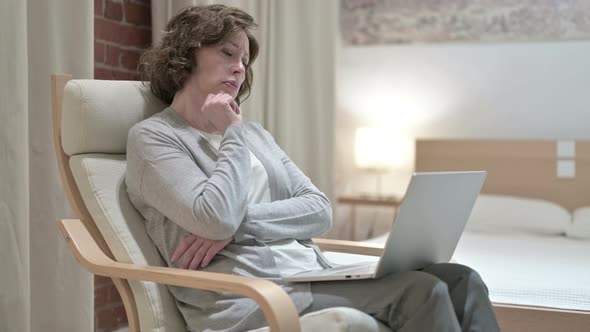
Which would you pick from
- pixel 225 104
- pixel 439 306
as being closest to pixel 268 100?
pixel 225 104

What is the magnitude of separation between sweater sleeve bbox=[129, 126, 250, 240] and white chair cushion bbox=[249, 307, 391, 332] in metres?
0.28

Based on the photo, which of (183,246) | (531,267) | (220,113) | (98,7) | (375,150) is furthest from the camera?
(375,150)

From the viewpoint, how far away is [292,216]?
1.83 m

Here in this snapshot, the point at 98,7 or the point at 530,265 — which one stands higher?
the point at 98,7

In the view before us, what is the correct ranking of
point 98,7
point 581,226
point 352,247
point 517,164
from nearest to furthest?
point 352,247 < point 98,7 < point 581,226 < point 517,164

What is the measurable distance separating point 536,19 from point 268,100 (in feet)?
5.79

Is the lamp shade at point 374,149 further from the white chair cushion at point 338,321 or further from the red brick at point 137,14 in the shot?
the white chair cushion at point 338,321

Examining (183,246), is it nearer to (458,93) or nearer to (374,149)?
(374,149)

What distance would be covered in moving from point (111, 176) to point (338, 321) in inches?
28.3

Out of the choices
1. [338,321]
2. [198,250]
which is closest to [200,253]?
[198,250]

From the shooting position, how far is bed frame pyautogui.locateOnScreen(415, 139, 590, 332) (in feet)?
13.4

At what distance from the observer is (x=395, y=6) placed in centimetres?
455

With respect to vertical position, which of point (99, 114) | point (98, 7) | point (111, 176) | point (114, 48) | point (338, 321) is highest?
point (98, 7)

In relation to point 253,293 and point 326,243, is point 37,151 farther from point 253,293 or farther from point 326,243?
point 253,293
